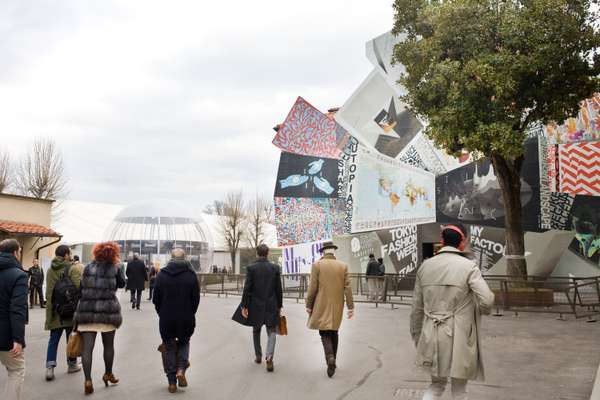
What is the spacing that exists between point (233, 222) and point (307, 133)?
21.1m

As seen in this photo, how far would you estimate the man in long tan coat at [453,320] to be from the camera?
4418 mm

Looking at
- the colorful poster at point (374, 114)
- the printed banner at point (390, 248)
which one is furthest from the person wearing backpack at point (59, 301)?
the colorful poster at point (374, 114)

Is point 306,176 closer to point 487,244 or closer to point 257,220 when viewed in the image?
point 487,244

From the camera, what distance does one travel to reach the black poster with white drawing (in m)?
25.4

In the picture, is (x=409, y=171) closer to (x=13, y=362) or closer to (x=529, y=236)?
(x=529, y=236)

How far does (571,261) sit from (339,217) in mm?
12725

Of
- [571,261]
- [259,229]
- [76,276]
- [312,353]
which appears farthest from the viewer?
[259,229]

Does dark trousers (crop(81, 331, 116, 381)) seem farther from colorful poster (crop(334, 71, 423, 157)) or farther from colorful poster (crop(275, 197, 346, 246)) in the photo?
colorful poster (crop(275, 197, 346, 246))

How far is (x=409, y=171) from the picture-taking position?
94.5ft

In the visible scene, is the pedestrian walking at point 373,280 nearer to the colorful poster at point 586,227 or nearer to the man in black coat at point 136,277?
the man in black coat at point 136,277

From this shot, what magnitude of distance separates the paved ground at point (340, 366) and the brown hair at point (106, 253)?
147cm

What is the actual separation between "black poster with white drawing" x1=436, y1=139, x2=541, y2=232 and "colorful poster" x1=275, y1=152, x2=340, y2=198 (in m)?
7.50

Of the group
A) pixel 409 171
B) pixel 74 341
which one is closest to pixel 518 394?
pixel 74 341

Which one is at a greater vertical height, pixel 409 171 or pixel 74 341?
pixel 409 171
